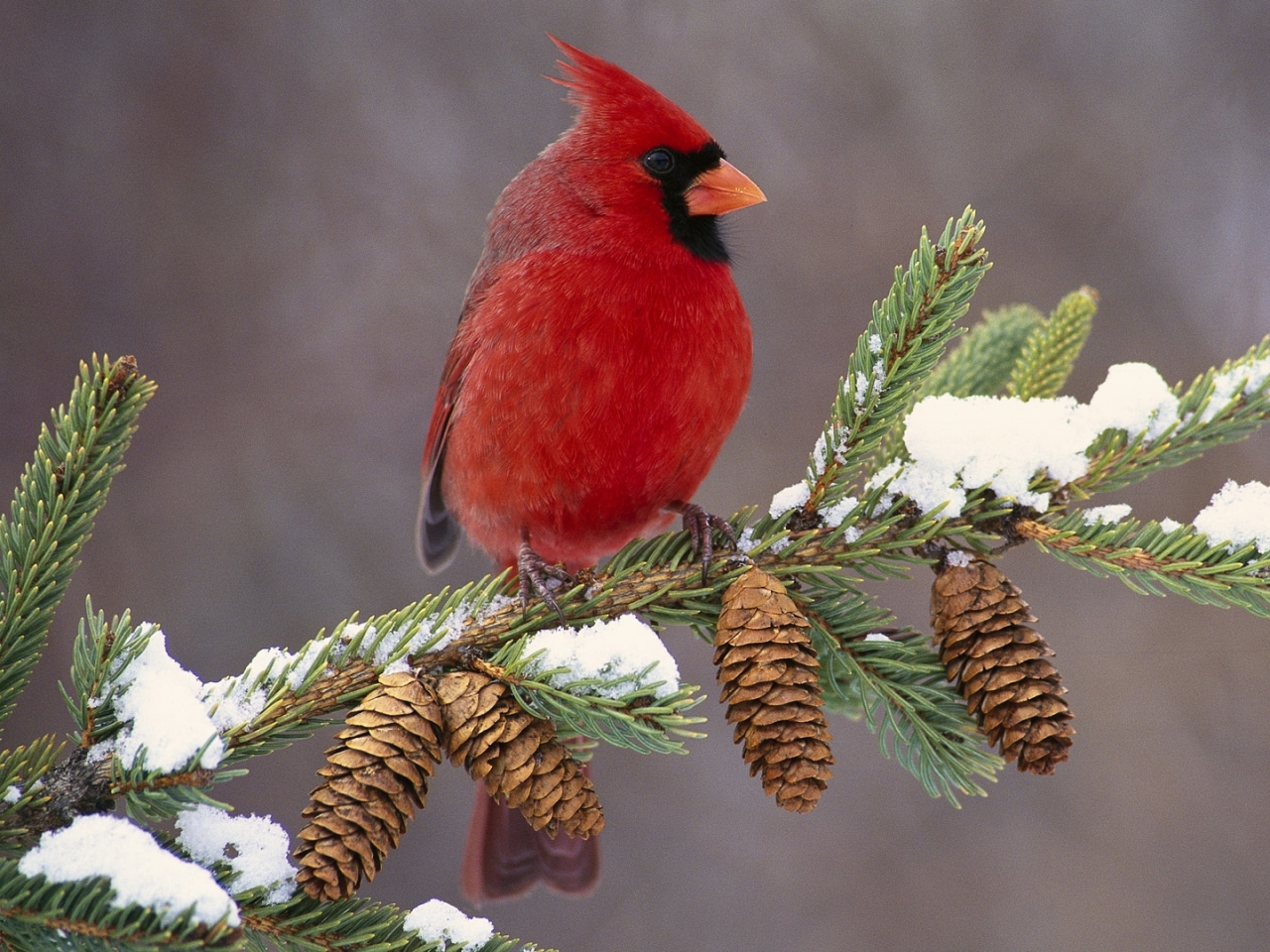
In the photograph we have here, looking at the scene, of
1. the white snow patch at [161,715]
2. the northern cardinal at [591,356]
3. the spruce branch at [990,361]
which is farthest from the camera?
the spruce branch at [990,361]

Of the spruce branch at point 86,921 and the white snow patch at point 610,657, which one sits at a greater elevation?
the white snow patch at point 610,657

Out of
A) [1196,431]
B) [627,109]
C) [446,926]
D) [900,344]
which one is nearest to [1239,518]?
[1196,431]

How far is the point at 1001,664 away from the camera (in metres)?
1.00

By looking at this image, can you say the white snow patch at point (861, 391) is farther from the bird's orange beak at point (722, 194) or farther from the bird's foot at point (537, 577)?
the bird's orange beak at point (722, 194)

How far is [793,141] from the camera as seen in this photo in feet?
9.04

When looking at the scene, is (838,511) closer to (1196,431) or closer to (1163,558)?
(1163,558)

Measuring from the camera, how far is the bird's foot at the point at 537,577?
114cm

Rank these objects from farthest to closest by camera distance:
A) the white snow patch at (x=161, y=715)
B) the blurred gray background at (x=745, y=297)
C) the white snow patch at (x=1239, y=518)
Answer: the blurred gray background at (x=745, y=297)
the white snow patch at (x=1239, y=518)
the white snow patch at (x=161, y=715)

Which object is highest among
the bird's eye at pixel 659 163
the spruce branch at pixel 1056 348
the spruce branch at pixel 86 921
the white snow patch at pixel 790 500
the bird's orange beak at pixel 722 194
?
the bird's eye at pixel 659 163

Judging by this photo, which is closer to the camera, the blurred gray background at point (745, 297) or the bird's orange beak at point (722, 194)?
the bird's orange beak at point (722, 194)

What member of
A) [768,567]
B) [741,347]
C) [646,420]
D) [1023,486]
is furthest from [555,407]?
[1023,486]

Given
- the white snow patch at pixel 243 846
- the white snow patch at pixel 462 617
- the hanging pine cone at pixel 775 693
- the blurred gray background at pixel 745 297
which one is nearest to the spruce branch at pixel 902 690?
the hanging pine cone at pixel 775 693

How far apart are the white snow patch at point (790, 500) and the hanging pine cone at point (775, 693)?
0.55 ft

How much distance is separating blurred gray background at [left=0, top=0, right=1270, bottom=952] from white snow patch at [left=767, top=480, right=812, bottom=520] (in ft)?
4.95
